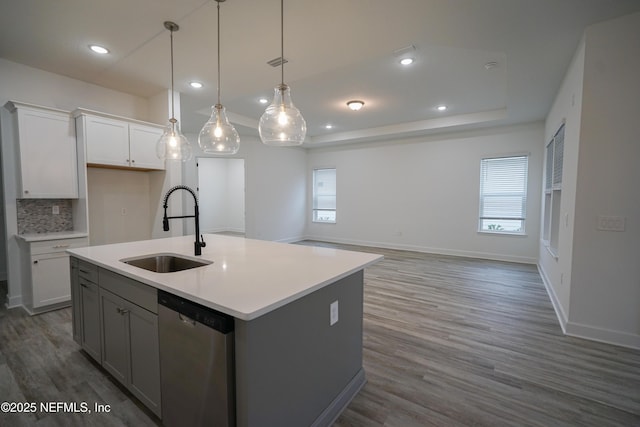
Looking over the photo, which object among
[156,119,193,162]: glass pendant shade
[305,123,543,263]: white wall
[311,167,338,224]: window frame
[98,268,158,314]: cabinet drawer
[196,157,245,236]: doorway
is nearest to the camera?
[98,268,158,314]: cabinet drawer

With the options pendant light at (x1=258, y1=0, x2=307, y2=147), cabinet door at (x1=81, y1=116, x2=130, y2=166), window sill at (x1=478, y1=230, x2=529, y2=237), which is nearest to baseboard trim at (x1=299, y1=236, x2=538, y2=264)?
window sill at (x1=478, y1=230, x2=529, y2=237)

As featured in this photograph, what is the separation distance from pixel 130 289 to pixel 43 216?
285 centimetres

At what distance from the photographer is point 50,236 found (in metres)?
3.20

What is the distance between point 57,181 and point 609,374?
5526 millimetres

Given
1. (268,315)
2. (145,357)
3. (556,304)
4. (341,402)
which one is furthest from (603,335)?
(145,357)

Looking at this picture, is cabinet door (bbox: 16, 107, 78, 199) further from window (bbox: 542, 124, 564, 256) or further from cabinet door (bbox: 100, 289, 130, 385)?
window (bbox: 542, 124, 564, 256)

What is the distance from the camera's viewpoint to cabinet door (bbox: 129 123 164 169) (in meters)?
3.71

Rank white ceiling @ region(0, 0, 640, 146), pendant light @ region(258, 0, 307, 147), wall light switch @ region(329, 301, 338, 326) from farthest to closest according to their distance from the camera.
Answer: white ceiling @ region(0, 0, 640, 146), pendant light @ region(258, 0, 307, 147), wall light switch @ region(329, 301, 338, 326)

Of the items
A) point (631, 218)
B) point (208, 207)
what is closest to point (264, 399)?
point (631, 218)

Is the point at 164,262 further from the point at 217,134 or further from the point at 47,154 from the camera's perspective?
the point at 47,154

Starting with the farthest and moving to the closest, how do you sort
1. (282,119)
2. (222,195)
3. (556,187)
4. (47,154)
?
(222,195), (556,187), (47,154), (282,119)

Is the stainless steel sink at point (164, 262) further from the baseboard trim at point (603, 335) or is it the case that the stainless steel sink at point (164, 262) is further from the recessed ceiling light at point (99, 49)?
the baseboard trim at point (603, 335)

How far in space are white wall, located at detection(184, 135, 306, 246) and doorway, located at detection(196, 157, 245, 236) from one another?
5.88ft

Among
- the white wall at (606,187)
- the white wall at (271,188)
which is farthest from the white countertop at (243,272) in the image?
the white wall at (271,188)
